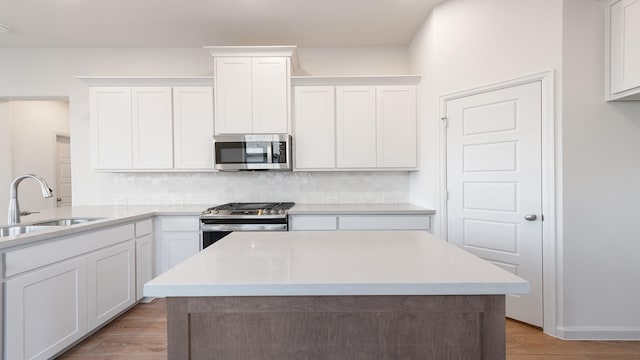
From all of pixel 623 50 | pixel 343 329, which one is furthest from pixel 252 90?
pixel 623 50

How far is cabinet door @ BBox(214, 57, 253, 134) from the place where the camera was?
3291mm

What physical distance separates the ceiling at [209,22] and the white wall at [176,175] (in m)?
0.13

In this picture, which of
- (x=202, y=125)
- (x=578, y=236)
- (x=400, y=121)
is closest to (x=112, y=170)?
(x=202, y=125)

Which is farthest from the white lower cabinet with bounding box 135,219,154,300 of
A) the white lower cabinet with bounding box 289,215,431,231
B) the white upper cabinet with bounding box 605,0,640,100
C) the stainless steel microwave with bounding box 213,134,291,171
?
the white upper cabinet with bounding box 605,0,640,100

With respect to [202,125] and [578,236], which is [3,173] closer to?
[202,125]

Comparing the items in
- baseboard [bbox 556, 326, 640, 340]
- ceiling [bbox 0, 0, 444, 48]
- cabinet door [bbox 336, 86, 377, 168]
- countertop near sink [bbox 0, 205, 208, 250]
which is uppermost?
ceiling [bbox 0, 0, 444, 48]

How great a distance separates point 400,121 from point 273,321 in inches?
111

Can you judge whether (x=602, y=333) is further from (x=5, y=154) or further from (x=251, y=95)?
→ (x=5, y=154)

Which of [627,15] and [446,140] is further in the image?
[446,140]

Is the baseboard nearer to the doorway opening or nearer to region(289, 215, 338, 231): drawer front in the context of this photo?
region(289, 215, 338, 231): drawer front

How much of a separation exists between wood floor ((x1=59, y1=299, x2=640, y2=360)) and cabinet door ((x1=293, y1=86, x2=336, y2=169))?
2.01m

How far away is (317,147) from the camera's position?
11.3ft

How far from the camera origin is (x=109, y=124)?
342cm

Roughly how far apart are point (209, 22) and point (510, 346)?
12.6 feet
